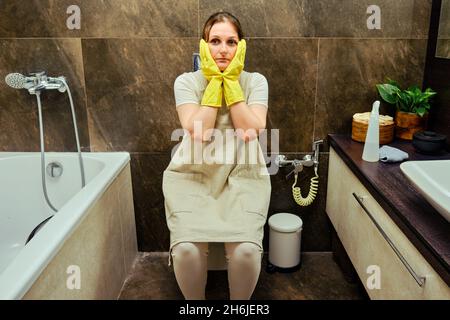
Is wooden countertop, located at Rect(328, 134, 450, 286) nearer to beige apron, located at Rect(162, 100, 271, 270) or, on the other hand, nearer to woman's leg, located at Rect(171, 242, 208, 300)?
beige apron, located at Rect(162, 100, 271, 270)

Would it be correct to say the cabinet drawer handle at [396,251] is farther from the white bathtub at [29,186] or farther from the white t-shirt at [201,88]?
the white bathtub at [29,186]

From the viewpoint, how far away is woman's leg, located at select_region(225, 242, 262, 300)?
1.58m

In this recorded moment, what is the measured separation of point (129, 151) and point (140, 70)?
416 mm

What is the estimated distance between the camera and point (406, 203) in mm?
1310

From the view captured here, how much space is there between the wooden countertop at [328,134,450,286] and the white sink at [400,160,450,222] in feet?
0.25

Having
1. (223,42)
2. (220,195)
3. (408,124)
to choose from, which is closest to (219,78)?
(223,42)

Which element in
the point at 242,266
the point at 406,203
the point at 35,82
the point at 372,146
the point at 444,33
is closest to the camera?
the point at 406,203

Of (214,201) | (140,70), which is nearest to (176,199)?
(214,201)

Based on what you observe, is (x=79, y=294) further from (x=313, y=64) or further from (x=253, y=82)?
(x=313, y=64)

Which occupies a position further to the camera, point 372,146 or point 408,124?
point 408,124

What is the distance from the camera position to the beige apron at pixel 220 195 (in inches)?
62.3

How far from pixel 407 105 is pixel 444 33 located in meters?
0.34

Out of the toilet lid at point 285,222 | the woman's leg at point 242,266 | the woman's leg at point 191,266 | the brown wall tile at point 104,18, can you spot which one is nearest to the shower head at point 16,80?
the brown wall tile at point 104,18

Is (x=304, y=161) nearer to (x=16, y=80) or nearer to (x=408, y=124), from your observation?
(x=408, y=124)
